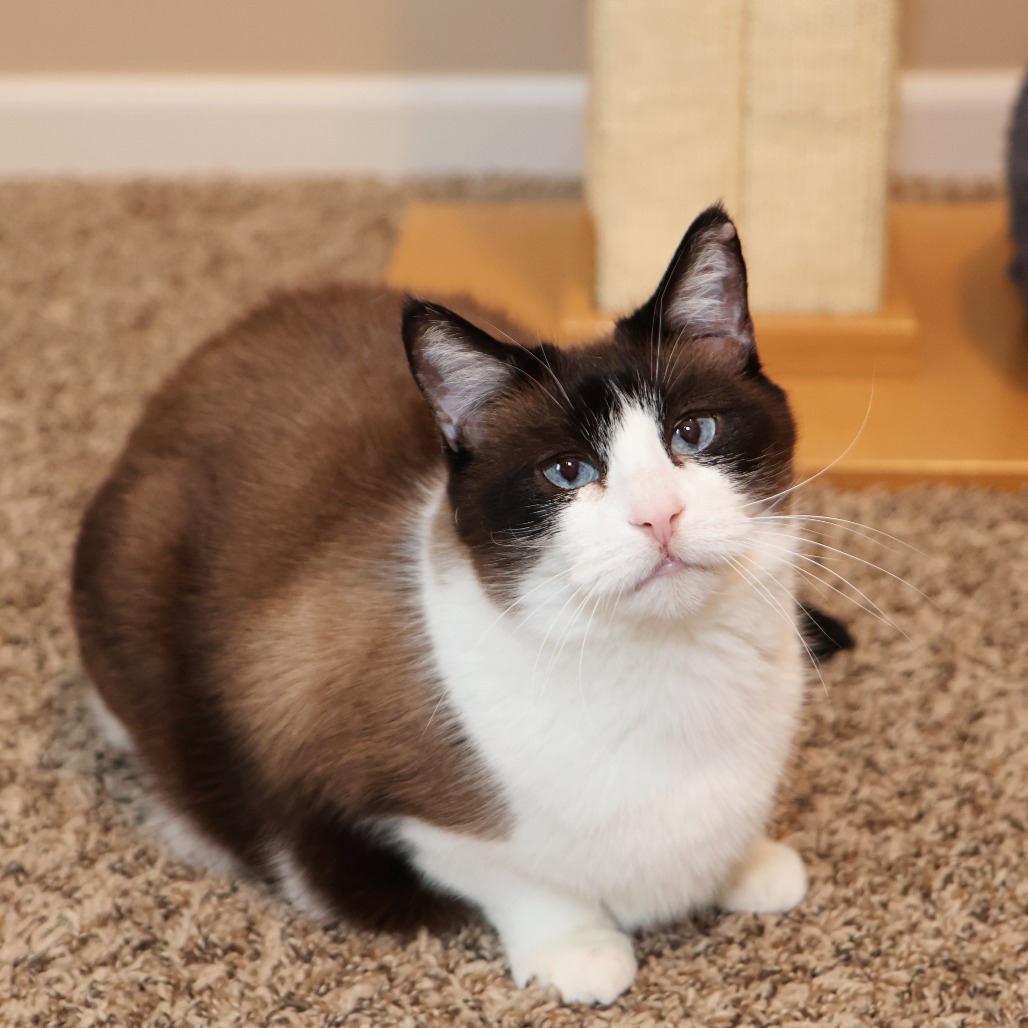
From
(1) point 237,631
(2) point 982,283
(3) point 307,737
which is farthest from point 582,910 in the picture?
(2) point 982,283

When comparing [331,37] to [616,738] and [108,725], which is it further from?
[616,738]

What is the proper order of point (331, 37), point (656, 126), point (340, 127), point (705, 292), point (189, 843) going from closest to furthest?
point (705, 292), point (189, 843), point (656, 126), point (331, 37), point (340, 127)

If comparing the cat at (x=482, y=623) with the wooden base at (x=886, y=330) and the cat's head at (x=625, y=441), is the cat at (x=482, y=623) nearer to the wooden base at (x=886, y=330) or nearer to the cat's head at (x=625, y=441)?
the cat's head at (x=625, y=441)

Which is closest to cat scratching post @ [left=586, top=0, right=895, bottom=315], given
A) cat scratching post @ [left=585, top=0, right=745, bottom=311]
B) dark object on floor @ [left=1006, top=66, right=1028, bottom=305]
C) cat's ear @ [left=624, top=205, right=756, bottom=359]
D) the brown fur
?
cat scratching post @ [left=585, top=0, right=745, bottom=311]

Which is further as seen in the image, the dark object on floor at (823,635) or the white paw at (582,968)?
the dark object on floor at (823,635)

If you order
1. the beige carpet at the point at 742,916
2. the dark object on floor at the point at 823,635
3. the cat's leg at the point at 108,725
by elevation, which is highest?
the dark object on floor at the point at 823,635

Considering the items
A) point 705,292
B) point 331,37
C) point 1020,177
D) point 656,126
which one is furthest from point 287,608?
point 331,37

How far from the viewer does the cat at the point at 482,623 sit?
97cm

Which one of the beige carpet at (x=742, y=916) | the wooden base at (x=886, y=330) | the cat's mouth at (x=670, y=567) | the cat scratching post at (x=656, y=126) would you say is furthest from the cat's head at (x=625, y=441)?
the cat scratching post at (x=656, y=126)

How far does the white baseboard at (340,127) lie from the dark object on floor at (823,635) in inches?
60.8

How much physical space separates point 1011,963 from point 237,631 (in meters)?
0.73

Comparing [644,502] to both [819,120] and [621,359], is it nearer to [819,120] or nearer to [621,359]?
[621,359]

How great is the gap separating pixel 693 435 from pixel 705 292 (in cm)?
13

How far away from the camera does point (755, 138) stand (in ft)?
6.14
